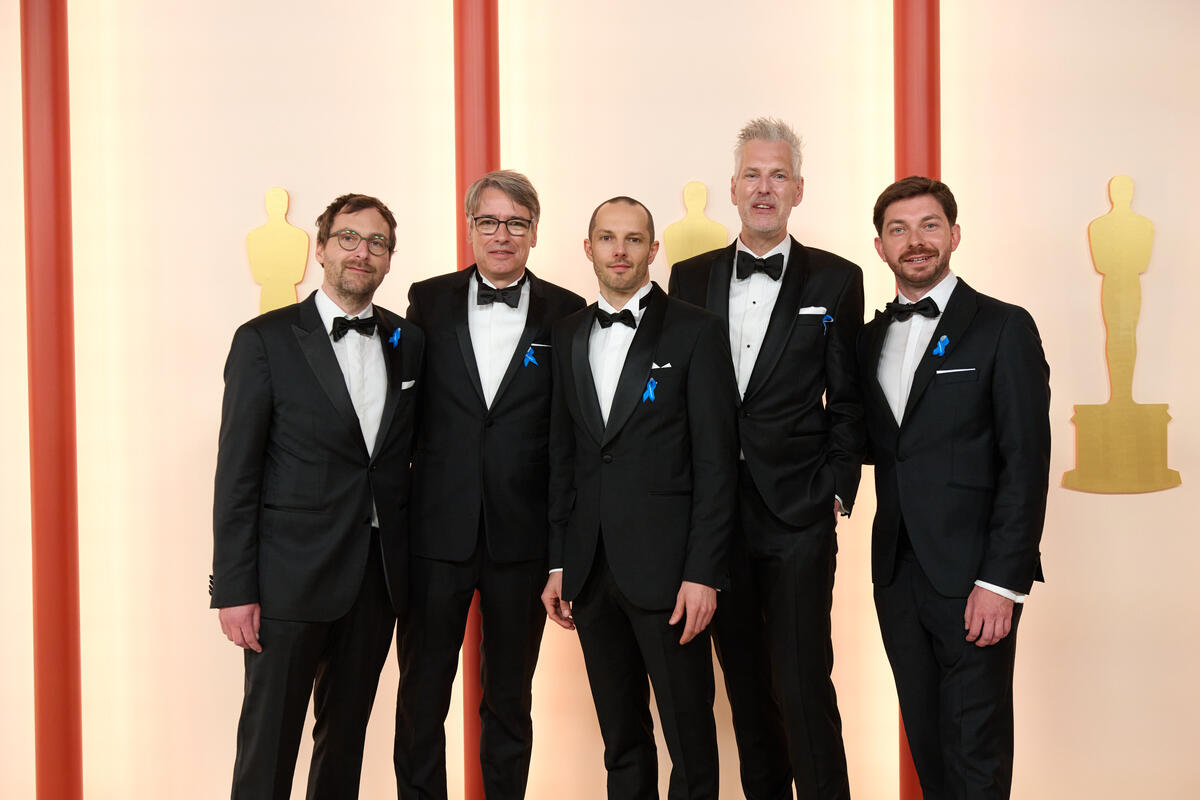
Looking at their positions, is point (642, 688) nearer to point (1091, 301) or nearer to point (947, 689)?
point (947, 689)

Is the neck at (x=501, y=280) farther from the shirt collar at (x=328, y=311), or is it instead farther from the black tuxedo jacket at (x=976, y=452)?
the black tuxedo jacket at (x=976, y=452)

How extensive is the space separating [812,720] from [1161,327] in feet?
6.97

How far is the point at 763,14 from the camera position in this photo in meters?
3.36

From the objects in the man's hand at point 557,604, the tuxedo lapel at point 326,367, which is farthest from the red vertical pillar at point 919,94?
the tuxedo lapel at point 326,367

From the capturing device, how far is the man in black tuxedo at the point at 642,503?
2.27 metres

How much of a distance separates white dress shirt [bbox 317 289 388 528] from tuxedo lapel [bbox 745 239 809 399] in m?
1.07

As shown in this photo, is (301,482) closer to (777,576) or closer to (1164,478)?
(777,576)

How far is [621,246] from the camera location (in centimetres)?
234

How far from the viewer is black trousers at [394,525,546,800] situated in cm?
253

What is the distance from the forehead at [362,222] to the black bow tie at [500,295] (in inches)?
13.3

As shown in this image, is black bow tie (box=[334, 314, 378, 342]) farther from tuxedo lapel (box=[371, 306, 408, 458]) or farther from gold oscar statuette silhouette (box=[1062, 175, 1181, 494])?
gold oscar statuette silhouette (box=[1062, 175, 1181, 494])

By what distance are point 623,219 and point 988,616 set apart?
4.63ft

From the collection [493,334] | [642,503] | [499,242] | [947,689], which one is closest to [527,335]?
[493,334]

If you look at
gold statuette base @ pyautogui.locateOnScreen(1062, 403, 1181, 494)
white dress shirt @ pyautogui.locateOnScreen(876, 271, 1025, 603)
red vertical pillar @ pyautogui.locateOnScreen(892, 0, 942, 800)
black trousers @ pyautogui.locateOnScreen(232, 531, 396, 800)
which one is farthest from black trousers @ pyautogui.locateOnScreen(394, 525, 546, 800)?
gold statuette base @ pyautogui.locateOnScreen(1062, 403, 1181, 494)
